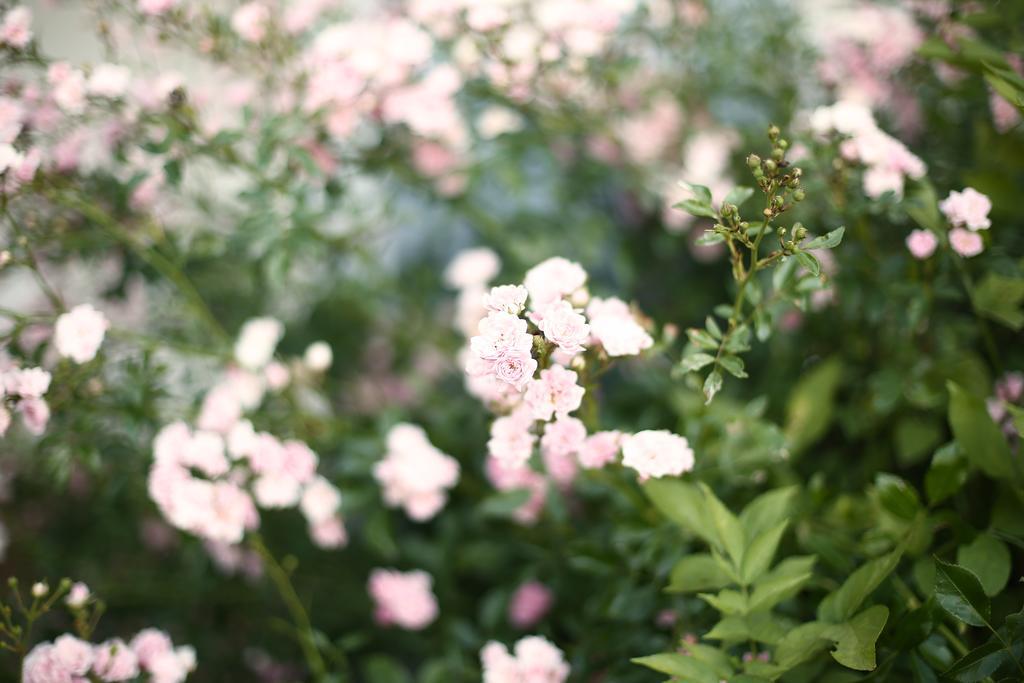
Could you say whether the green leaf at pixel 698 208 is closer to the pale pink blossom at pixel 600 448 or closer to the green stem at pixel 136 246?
the pale pink blossom at pixel 600 448

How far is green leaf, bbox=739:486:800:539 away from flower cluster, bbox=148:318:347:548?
54 cm

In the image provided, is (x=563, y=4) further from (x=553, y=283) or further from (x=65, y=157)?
(x=65, y=157)

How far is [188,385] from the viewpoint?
54.3 inches

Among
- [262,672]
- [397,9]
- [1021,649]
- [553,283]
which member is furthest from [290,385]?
[1021,649]

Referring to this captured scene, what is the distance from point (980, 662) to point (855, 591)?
0.10m

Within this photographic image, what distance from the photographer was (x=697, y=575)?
0.72 meters

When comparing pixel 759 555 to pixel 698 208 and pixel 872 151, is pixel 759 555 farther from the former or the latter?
pixel 872 151

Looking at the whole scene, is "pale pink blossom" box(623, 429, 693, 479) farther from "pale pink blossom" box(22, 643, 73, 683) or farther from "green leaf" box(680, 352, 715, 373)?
"pale pink blossom" box(22, 643, 73, 683)

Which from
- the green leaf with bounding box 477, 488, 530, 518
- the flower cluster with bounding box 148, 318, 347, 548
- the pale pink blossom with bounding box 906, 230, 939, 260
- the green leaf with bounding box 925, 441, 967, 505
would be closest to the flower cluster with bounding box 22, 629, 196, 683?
the flower cluster with bounding box 148, 318, 347, 548

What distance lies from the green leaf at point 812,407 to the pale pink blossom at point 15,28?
1.10 meters

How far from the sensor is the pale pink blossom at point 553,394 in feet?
2.10

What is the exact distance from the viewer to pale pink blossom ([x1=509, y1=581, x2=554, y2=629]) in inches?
43.9

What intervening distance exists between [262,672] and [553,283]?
101cm

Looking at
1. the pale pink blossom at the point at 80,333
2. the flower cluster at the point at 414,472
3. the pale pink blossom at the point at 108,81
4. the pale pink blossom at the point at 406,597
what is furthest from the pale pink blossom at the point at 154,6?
the pale pink blossom at the point at 406,597
